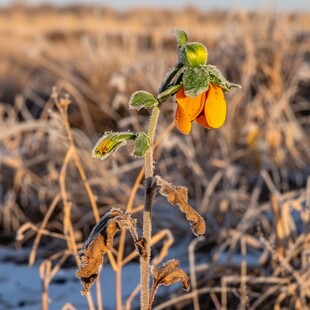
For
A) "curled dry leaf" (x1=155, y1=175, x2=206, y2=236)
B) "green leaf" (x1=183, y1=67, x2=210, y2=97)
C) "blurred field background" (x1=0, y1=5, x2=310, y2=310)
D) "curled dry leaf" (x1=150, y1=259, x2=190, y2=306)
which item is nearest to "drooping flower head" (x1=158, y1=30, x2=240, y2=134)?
Result: "green leaf" (x1=183, y1=67, x2=210, y2=97)

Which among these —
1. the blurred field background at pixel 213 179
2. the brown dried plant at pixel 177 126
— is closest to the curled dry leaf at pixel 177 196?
the brown dried plant at pixel 177 126

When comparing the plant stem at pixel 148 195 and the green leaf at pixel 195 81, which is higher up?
the green leaf at pixel 195 81

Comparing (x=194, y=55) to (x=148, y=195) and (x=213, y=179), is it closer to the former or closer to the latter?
(x=148, y=195)

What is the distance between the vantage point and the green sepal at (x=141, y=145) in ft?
3.19

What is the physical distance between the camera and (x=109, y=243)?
1.02 meters

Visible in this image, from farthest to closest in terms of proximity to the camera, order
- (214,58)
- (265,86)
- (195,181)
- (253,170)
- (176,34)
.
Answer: (214,58) < (265,86) < (253,170) < (195,181) < (176,34)

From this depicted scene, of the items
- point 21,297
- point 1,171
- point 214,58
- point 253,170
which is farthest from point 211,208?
point 214,58

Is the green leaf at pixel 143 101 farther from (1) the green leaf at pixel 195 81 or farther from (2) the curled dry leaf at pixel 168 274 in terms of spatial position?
(2) the curled dry leaf at pixel 168 274

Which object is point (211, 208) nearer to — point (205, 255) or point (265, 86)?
point (205, 255)

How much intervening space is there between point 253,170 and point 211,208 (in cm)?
60

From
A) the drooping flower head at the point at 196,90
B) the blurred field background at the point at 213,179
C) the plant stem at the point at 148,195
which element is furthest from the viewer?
the blurred field background at the point at 213,179

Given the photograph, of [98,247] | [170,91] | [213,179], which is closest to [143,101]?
[170,91]

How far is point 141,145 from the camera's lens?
38.7 inches

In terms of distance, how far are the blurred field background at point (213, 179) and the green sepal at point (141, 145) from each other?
2.10 ft
